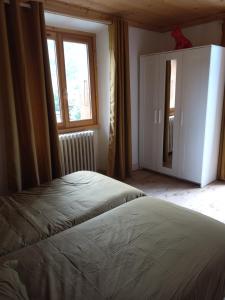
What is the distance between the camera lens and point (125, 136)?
11.5ft

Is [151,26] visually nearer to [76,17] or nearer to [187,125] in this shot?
[76,17]

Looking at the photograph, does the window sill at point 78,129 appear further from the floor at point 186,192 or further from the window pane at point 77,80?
the floor at point 186,192

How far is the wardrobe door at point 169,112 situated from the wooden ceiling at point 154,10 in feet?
1.76

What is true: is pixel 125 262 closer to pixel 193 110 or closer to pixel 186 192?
pixel 186 192

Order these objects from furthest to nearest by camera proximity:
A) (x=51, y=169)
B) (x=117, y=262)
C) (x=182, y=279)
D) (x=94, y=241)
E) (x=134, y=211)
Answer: (x=51, y=169) → (x=134, y=211) → (x=94, y=241) → (x=117, y=262) → (x=182, y=279)

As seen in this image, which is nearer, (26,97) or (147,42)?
(26,97)

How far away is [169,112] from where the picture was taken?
3.41 metres

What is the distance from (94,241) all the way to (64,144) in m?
1.95

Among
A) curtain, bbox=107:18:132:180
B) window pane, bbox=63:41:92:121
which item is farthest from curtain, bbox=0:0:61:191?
curtain, bbox=107:18:132:180

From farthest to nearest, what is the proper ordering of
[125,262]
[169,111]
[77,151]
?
[169,111], [77,151], [125,262]

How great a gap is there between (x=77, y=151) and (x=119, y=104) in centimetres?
89

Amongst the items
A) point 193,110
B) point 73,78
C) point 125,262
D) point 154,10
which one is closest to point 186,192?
point 193,110

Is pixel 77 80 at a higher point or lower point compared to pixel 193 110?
higher

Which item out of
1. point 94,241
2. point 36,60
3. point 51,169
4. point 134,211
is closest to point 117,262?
point 94,241
